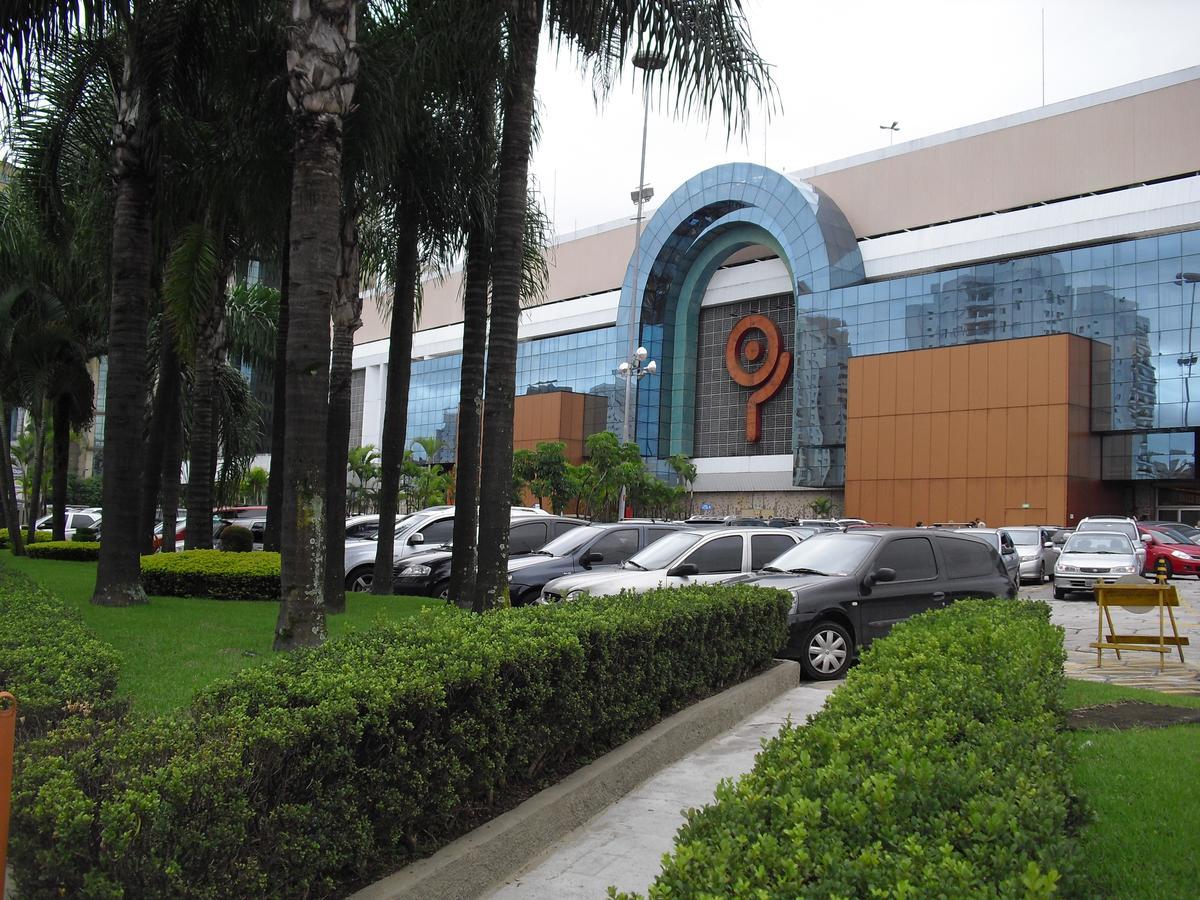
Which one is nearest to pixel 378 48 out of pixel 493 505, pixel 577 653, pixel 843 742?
pixel 493 505

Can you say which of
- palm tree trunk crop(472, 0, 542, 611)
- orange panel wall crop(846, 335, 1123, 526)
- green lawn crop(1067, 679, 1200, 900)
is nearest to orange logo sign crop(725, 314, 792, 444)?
orange panel wall crop(846, 335, 1123, 526)

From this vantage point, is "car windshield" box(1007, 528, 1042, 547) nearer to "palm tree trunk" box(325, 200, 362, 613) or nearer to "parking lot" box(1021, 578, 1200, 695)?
"parking lot" box(1021, 578, 1200, 695)

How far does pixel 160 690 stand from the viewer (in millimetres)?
7191

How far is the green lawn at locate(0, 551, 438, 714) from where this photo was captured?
7316mm

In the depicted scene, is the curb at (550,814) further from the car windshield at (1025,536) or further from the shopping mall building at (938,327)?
the shopping mall building at (938,327)

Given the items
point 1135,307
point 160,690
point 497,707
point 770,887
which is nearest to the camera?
point 770,887

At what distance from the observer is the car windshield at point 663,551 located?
12.9 meters

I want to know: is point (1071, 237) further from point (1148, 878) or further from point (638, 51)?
point (1148, 878)

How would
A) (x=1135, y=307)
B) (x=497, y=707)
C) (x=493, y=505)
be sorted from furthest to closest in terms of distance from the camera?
(x=1135, y=307), (x=493, y=505), (x=497, y=707)

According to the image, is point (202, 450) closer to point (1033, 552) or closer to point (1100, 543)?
point (1100, 543)

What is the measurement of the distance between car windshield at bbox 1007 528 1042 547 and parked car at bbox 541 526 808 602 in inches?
691

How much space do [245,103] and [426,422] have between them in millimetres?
68021

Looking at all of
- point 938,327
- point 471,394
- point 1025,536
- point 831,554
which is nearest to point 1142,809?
point 831,554

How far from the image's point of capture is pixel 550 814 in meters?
5.28
